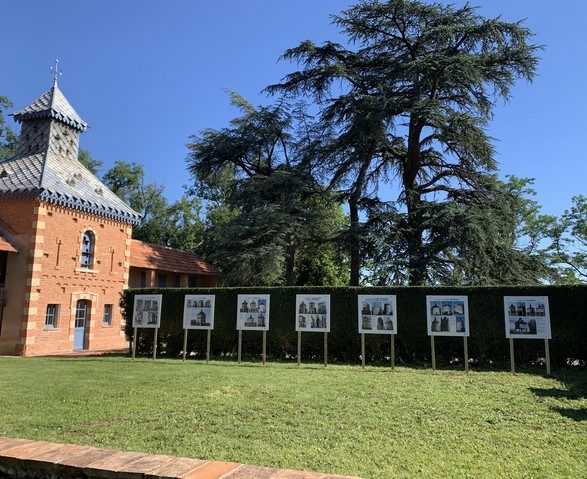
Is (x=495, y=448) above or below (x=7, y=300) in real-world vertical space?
below

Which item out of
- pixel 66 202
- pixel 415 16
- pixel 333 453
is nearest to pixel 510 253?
pixel 415 16

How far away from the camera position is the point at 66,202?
Result: 22609mm

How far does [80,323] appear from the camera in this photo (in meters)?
23.8

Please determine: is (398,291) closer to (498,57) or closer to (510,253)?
(510,253)

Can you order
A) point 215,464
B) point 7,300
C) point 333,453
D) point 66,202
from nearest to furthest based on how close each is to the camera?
point 215,464 < point 333,453 < point 7,300 < point 66,202

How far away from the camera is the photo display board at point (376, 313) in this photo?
14702mm

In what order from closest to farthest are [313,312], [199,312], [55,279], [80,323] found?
[313,312] < [199,312] < [55,279] < [80,323]

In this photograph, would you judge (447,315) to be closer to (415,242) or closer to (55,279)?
(415,242)

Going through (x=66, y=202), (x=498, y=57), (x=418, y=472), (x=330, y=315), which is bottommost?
(x=418, y=472)

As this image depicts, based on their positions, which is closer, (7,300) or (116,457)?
(116,457)

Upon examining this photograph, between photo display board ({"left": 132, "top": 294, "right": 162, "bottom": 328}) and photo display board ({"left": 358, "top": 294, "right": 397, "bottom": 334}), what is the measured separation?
695 cm

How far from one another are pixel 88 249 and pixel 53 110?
766 centimetres

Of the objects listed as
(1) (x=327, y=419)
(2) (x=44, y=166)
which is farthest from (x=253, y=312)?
(2) (x=44, y=166)

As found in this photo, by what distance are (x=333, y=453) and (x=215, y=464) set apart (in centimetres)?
270
